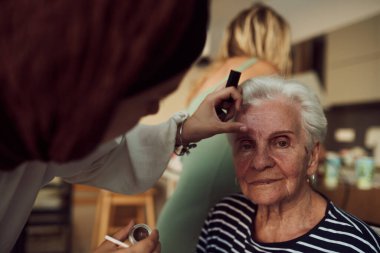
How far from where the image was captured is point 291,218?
43.8 inches

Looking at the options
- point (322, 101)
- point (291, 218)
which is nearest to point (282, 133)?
point (291, 218)

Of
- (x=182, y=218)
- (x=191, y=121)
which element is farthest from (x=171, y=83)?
(x=182, y=218)

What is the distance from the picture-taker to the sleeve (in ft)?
3.33

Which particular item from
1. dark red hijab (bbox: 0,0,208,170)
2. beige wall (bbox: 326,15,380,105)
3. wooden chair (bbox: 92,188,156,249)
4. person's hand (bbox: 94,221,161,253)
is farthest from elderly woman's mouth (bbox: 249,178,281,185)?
beige wall (bbox: 326,15,380,105)

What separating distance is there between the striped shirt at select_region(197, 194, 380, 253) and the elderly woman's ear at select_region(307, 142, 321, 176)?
4.2 inches

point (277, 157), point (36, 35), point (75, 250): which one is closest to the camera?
point (36, 35)

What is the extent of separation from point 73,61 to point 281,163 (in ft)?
2.60

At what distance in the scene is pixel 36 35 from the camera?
44 cm

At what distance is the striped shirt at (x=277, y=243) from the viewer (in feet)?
3.19

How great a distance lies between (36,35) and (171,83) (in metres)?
0.19

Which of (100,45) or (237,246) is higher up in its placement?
(100,45)

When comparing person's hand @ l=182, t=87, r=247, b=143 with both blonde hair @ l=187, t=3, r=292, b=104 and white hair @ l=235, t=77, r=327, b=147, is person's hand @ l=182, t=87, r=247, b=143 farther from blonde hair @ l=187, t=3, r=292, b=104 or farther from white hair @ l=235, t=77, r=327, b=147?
blonde hair @ l=187, t=3, r=292, b=104

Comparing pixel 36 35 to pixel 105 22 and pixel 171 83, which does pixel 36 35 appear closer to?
pixel 105 22

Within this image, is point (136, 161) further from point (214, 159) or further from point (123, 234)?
point (214, 159)
